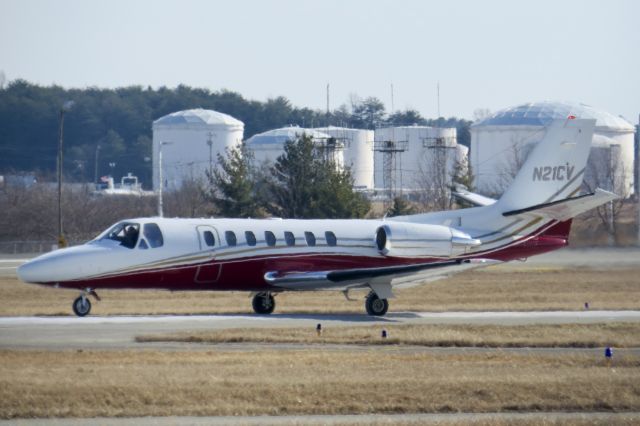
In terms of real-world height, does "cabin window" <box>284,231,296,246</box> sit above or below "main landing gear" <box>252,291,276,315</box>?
above

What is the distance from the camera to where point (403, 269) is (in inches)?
1219

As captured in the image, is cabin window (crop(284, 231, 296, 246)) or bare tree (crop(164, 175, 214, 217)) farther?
bare tree (crop(164, 175, 214, 217))

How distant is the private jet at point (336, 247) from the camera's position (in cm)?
2922

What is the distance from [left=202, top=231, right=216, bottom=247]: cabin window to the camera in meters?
30.6

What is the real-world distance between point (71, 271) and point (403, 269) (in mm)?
8583

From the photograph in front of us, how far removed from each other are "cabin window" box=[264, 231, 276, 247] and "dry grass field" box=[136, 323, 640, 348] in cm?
547

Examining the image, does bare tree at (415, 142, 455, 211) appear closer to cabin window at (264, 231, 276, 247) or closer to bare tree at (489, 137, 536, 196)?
bare tree at (489, 137, 536, 196)

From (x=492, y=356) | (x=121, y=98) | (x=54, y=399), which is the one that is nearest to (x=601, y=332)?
(x=492, y=356)

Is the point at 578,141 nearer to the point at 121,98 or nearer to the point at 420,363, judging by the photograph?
the point at 420,363

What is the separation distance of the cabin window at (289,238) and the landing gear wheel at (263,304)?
1514 mm

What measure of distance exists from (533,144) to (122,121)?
233ft

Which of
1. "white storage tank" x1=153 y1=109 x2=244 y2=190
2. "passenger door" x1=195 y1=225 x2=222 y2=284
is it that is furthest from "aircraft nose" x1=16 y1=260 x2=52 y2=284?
"white storage tank" x1=153 y1=109 x2=244 y2=190

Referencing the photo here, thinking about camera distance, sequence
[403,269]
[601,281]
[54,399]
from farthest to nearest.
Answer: [601,281] < [403,269] < [54,399]

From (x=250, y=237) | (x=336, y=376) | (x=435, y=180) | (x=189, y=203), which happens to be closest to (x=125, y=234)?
(x=250, y=237)
